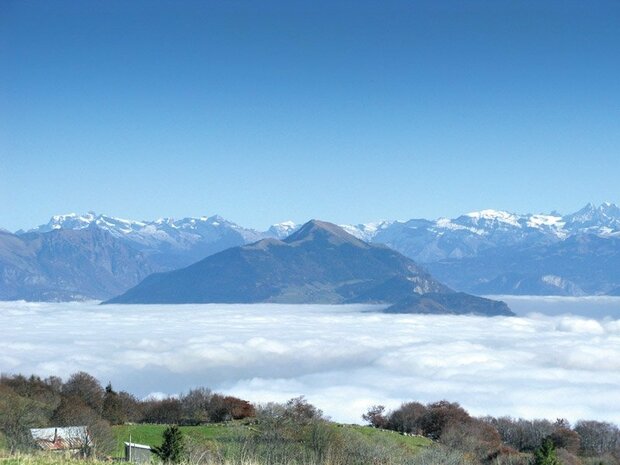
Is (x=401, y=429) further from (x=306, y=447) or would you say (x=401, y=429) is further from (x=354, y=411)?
(x=354, y=411)

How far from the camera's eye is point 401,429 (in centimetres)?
10975

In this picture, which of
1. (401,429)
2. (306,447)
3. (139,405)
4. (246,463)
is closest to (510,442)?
(401,429)

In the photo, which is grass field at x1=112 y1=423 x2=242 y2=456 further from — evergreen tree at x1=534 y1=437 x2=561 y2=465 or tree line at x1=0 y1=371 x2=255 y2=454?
evergreen tree at x1=534 y1=437 x2=561 y2=465

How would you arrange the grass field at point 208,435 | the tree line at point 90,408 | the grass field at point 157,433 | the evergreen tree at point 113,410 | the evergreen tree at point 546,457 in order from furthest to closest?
1. the evergreen tree at point 113,410
2. the grass field at point 208,435
3. the grass field at point 157,433
4. the evergreen tree at point 546,457
5. the tree line at point 90,408

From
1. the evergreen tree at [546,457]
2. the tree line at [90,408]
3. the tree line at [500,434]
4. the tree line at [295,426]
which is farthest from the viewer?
the tree line at [500,434]

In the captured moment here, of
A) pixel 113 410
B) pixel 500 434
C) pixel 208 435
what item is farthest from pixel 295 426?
pixel 500 434

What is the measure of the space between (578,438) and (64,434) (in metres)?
Answer: 78.9

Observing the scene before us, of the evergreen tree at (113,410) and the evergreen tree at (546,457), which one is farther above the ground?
the evergreen tree at (113,410)

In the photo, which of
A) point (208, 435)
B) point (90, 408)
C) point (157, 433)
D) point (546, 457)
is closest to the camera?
point (546, 457)

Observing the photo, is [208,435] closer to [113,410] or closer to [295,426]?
[295,426]

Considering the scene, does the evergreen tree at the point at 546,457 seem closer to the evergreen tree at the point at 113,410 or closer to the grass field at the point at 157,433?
the grass field at the point at 157,433

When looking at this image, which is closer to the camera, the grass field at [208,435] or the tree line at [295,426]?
the tree line at [295,426]

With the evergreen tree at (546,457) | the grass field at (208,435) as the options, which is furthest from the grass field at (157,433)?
the evergreen tree at (546,457)

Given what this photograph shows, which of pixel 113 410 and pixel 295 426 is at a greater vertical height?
pixel 113 410
